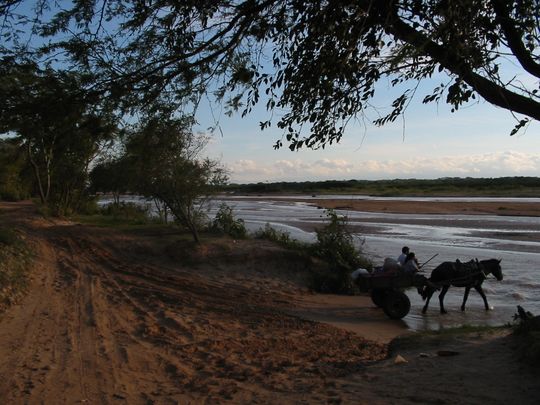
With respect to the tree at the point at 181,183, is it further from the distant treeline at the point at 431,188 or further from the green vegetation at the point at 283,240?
the distant treeline at the point at 431,188

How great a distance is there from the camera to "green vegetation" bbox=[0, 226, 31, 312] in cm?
1020

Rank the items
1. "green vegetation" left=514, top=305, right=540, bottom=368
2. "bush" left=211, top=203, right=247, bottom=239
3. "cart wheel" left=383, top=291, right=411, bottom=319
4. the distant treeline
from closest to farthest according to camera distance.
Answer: "green vegetation" left=514, top=305, right=540, bottom=368, "cart wheel" left=383, top=291, right=411, bottom=319, "bush" left=211, top=203, right=247, bottom=239, the distant treeline

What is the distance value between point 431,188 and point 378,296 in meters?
86.5

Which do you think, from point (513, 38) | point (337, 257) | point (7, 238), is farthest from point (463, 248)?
point (513, 38)

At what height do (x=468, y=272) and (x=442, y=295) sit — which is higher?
(x=468, y=272)

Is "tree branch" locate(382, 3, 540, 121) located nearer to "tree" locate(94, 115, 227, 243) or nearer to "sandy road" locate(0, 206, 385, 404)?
"sandy road" locate(0, 206, 385, 404)

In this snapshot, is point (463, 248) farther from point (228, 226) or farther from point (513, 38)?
point (513, 38)

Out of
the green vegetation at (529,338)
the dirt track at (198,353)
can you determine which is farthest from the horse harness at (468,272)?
the green vegetation at (529,338)

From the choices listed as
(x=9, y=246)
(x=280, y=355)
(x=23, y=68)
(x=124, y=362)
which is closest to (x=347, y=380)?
(x=280, y=355)

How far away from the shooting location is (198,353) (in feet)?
26.0

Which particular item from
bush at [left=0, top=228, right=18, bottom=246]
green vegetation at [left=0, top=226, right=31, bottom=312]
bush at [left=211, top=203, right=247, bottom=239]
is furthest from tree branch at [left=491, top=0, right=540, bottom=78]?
bush at [left=211, top=203, right=247, bottom=239]

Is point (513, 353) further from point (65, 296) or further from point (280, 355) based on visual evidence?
point (65, 296)

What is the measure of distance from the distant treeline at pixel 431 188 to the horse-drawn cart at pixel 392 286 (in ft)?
106

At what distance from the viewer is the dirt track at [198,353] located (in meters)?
5.89
